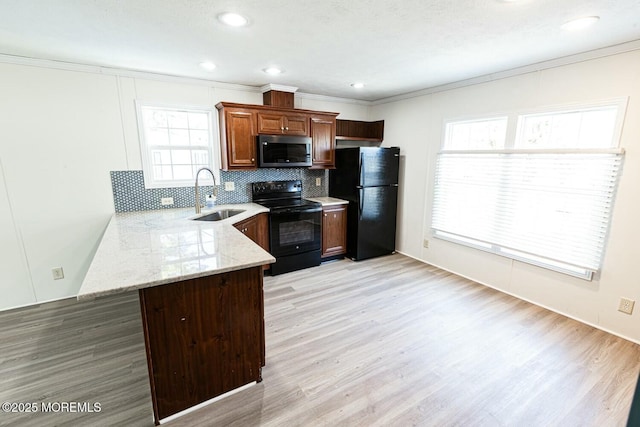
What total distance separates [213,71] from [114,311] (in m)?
2.67

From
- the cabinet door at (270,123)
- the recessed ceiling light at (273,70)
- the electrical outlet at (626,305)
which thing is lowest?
the electrical outlet at (626,305)

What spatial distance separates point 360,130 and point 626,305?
377cm

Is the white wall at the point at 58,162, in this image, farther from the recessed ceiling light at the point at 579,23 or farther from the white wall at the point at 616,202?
the recessed ceiling light at the point at 579,23

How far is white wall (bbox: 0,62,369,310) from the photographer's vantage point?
2.74 m

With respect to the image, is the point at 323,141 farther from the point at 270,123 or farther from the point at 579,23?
the point at 579,23

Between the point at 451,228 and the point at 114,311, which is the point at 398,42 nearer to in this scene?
the point at 451,228

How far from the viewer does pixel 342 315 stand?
9.19ft

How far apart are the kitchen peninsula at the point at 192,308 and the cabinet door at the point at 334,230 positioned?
2.15 meters

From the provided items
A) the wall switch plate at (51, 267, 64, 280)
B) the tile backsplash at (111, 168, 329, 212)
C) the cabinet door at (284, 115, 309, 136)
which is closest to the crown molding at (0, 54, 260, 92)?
the cabinet door at (284, 115, 309, 136)

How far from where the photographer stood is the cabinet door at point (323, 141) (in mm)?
4035

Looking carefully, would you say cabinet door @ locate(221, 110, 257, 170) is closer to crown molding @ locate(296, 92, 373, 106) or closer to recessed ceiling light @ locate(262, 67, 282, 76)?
recessed ceiling light @ locate(262, 67, 282, 76)

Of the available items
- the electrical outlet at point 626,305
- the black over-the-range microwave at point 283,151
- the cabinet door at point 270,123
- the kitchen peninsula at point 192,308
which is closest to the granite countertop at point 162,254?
the kitchen peninsula at point 192,308

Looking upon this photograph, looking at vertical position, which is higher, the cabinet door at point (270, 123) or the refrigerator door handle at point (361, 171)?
the cabinet door at point (270, 123)

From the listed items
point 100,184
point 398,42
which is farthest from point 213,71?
point 398,42
